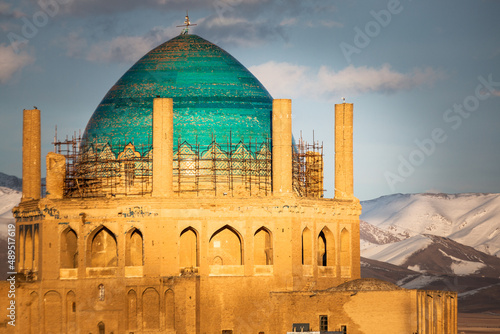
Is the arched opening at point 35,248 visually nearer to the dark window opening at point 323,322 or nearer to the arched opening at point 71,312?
the arched opening at point 71,312

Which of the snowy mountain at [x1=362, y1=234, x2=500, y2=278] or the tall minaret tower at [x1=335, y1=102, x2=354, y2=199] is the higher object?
the tall minaret tower at [x1=335, y1=102, x2=354, y2=199]

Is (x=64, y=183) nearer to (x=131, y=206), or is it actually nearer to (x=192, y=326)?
(x=131, y=206)

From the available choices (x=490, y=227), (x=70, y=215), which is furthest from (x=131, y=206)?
(x=490, y=227)

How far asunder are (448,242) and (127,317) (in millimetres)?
69622

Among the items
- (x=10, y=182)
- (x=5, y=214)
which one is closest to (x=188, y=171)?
(x=5, y=214)

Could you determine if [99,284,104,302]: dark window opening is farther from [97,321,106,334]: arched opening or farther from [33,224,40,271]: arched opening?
[33,224,40,271]: arched opening

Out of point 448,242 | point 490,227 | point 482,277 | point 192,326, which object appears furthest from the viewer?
point 490,227

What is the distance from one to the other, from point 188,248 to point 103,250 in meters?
3.14

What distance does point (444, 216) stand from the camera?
128 m

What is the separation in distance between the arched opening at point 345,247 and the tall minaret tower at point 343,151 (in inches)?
56.1

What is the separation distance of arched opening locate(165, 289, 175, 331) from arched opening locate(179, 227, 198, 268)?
1737mm

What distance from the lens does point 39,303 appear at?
38.4m

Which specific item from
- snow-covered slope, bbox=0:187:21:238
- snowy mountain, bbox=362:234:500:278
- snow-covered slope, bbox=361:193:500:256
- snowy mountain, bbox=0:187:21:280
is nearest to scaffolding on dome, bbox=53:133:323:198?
snowy mountain, bbox=0:187:21:280

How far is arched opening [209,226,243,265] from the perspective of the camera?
39406 mm
